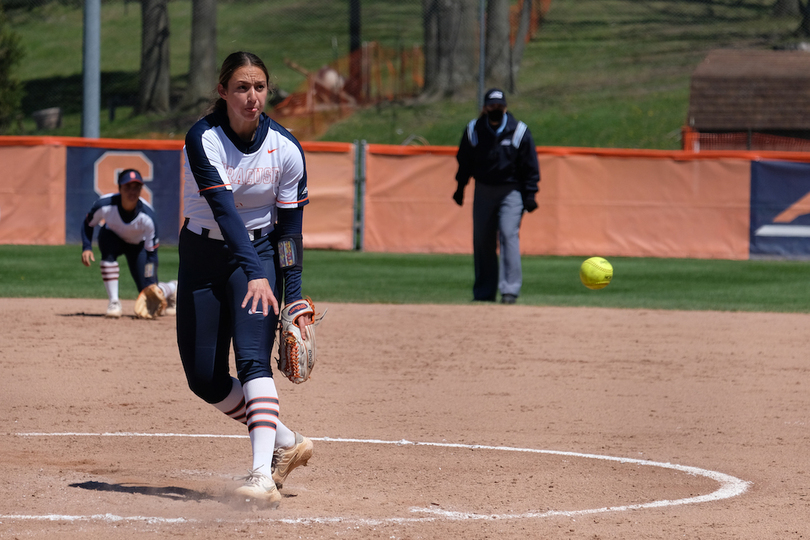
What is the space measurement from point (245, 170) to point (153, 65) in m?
27.9

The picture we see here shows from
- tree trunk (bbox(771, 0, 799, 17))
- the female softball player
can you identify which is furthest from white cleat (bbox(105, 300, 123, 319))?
tree trunk (bbox(771, 0, 799, 17))

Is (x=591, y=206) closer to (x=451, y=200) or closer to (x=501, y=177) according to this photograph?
(x=451, y=200)

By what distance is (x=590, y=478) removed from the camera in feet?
17.0

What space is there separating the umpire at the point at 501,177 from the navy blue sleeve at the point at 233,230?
730 centimetres

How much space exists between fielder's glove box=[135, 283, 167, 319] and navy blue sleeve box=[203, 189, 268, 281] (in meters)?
6.26

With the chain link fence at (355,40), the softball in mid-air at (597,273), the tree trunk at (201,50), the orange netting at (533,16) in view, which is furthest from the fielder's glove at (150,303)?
the orange netting at (533,16)

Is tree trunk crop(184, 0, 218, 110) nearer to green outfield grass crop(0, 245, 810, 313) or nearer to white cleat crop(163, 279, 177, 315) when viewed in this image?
green outfield grass crop(0, 245, 810, 313)

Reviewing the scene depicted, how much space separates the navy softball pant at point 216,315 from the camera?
4.52 m

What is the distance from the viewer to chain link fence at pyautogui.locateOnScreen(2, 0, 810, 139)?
91.6 ft

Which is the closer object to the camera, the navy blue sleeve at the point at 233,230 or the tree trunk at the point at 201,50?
the navy blue sleeve at the point at 233,230

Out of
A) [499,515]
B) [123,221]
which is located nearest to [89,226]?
[123,221]

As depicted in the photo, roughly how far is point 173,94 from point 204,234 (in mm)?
29786

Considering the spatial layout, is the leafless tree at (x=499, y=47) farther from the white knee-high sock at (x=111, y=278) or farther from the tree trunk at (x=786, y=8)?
the white knee-high sock at (x=111, y=278)

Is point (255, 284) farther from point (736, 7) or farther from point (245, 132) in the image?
point (736, 7)
